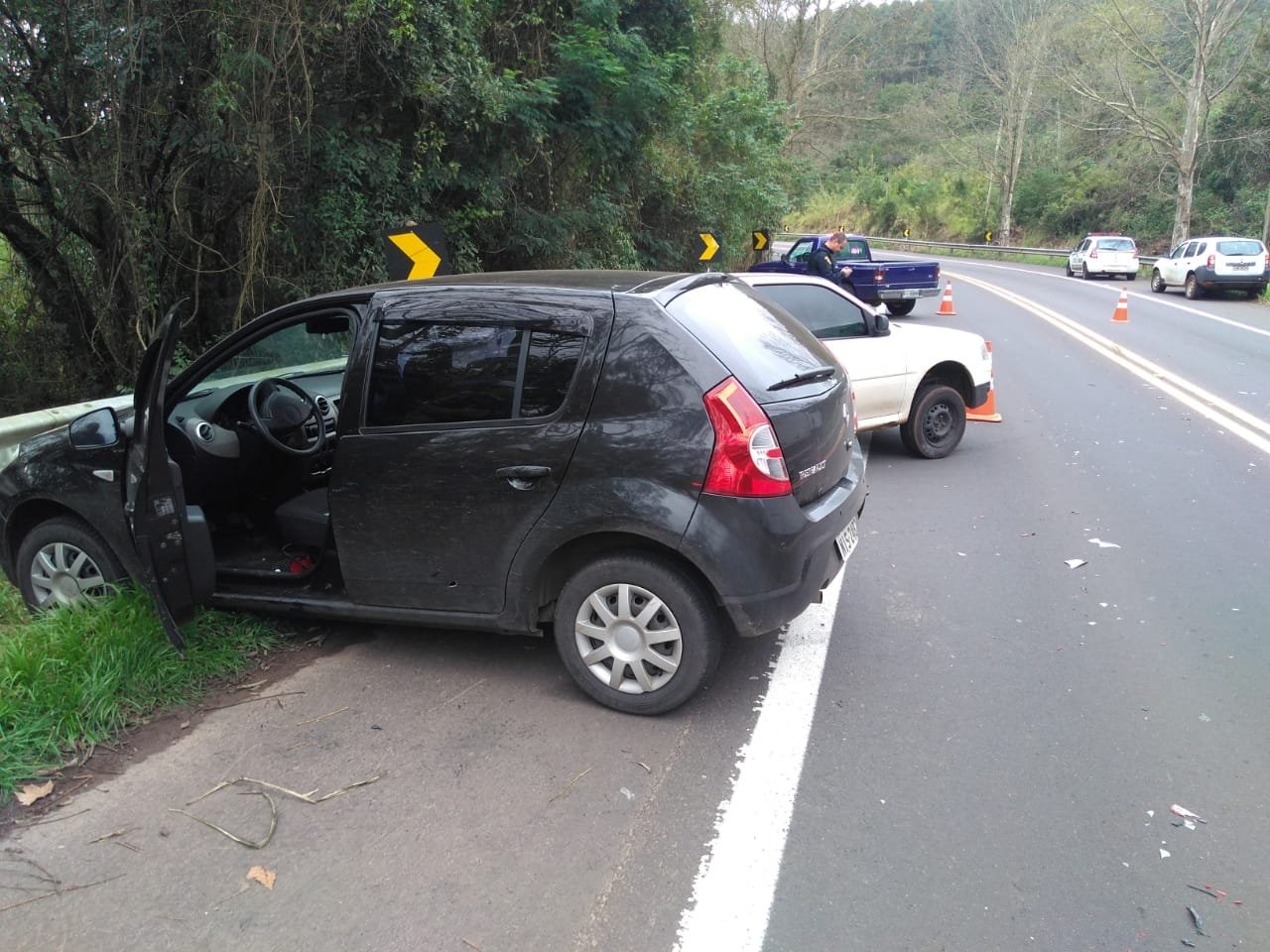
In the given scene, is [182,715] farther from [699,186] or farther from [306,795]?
[699,186]

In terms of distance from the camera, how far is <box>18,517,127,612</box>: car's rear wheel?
4.67m

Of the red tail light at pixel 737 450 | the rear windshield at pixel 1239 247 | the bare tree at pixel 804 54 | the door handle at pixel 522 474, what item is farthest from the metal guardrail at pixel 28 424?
the bare tree at pixel 804 54

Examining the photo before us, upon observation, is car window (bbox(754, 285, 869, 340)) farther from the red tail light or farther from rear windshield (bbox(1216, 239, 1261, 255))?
rear windshield (bbox(1216, 239, 1261, 255))

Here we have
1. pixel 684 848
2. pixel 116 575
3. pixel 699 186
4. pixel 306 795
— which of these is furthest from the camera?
pixel 699 186

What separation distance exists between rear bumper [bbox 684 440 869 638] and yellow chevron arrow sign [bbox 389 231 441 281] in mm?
4511

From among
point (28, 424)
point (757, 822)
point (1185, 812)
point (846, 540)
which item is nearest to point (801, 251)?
point (28, 424)

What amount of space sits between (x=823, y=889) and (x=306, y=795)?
1.86m

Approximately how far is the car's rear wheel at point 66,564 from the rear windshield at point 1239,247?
87.9ft

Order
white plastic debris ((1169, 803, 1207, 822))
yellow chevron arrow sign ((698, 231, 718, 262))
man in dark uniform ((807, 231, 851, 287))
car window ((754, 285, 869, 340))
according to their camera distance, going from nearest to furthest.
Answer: white plastic debris ((1169, 803, 1207, 822)), car window ((754, 285, 869, 340)), man in dark uniform ((807, 231, 851, 287)), yellow chevron arrow sign ((698, 231, 718, 262))

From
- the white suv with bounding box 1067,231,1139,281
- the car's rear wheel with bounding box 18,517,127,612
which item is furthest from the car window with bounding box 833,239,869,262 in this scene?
the car's rear wheel with bounding box 18,517,127,612

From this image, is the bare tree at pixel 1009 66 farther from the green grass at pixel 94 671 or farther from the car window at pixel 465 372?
the green grass at pixel 94 671

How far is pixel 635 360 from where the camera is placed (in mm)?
3859

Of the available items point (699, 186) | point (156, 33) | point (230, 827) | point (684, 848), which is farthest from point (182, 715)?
point (699, 186)

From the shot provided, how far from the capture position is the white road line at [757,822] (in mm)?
2818
